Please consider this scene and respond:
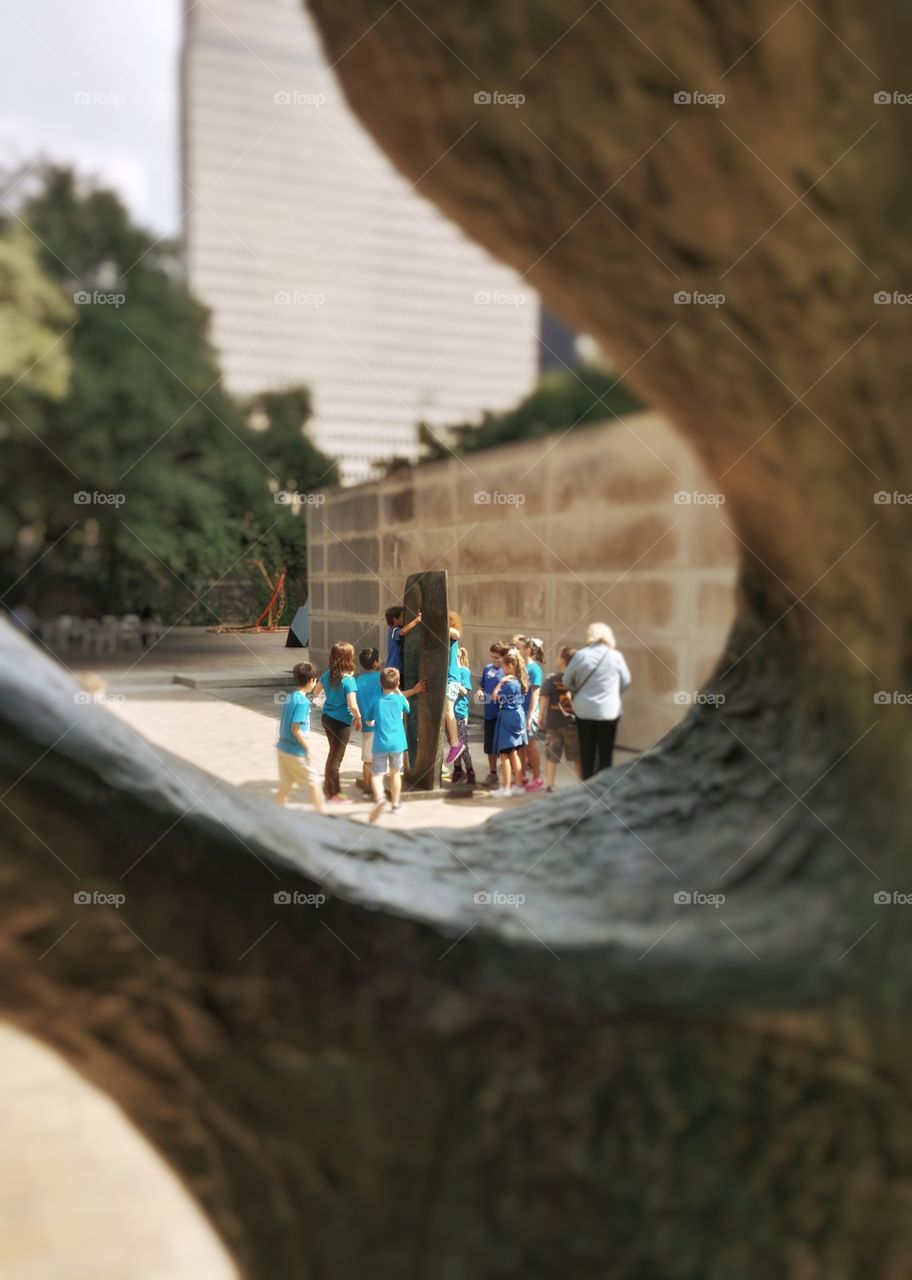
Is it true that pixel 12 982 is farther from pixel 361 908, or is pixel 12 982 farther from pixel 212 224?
pixel 212 224

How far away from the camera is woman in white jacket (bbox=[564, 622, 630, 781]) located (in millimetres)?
1221

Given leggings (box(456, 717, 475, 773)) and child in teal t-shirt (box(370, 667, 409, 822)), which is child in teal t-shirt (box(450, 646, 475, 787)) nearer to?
leggings (box(456, 717, 475, 773))

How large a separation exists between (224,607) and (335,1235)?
349 mm

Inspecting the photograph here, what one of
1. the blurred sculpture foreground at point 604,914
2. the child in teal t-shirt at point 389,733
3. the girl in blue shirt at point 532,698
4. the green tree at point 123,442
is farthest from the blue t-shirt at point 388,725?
the blurred sculpture foreground at point 604,914

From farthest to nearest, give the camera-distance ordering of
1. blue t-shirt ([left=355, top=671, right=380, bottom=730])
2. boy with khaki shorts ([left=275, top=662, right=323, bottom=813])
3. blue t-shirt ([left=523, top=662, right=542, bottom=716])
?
blue t-shirt ([left=523, top=662, right=542, bottom=716])
blue t-shirt ([left=355, top=671, right=380, bottom=730])
boy with khaki shorts ([left=275, top=662, right=323, bottom=813])

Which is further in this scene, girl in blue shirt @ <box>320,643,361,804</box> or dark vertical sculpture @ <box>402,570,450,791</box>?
dark vertical sculpture @ <box>402,570,450,791</box>

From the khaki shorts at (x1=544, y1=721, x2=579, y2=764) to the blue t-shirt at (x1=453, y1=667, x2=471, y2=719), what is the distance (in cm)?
16

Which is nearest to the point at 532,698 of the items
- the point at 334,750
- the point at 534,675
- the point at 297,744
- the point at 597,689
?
the point at 534,675

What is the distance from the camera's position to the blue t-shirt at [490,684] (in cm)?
137

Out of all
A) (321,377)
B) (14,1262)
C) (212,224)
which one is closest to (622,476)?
(321,377)

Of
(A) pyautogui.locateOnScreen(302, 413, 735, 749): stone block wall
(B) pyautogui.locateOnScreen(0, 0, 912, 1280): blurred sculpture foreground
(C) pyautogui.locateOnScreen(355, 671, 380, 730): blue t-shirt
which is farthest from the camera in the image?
(C) pyautogui.locateOnScreen(355, 671, 380, 730): blue t-shirt

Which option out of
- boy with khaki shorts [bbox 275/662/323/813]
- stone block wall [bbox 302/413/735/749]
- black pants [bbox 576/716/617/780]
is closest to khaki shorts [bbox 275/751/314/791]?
boy with khaki shorts [bbox 275/662/323/813]

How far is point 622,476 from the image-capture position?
3.91ft

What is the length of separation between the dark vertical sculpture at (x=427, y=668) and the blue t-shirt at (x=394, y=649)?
1 centimetres
